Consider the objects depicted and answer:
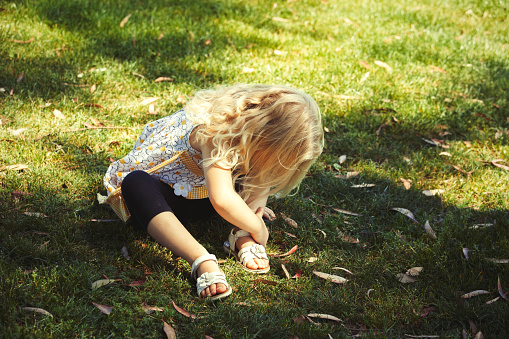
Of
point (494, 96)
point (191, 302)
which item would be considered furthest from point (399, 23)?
point (191, 302)

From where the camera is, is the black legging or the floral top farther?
the floral top

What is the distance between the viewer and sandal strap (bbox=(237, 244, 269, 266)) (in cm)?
262

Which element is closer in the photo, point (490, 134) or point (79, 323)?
point (79, 323)

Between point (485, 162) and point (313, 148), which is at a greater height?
point (313, 148)

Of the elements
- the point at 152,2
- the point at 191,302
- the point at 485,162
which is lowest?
the point at 485,162

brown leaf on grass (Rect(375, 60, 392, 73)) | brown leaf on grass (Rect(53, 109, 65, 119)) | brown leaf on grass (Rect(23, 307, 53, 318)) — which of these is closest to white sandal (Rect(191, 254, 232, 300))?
brown leaf on grass (Rect(23, 307, 53, 318))

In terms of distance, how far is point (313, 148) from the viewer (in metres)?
2.57

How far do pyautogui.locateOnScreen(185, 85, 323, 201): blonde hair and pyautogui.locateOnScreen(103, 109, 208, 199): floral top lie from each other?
0.58 ft

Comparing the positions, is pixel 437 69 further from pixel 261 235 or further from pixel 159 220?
pixel 159 220

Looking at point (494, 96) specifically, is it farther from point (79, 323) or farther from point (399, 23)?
point (79, 323)

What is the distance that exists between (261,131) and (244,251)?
69cm

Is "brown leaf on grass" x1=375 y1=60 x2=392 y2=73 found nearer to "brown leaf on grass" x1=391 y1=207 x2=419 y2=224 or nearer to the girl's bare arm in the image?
"brown leaf on grass" x1=391 y1=207 x2=419 y2=224

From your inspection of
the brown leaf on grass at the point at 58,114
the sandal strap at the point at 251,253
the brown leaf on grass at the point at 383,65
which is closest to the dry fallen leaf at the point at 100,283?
the sandal strap at the point at 251,253

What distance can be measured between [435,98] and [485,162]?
1025mm
